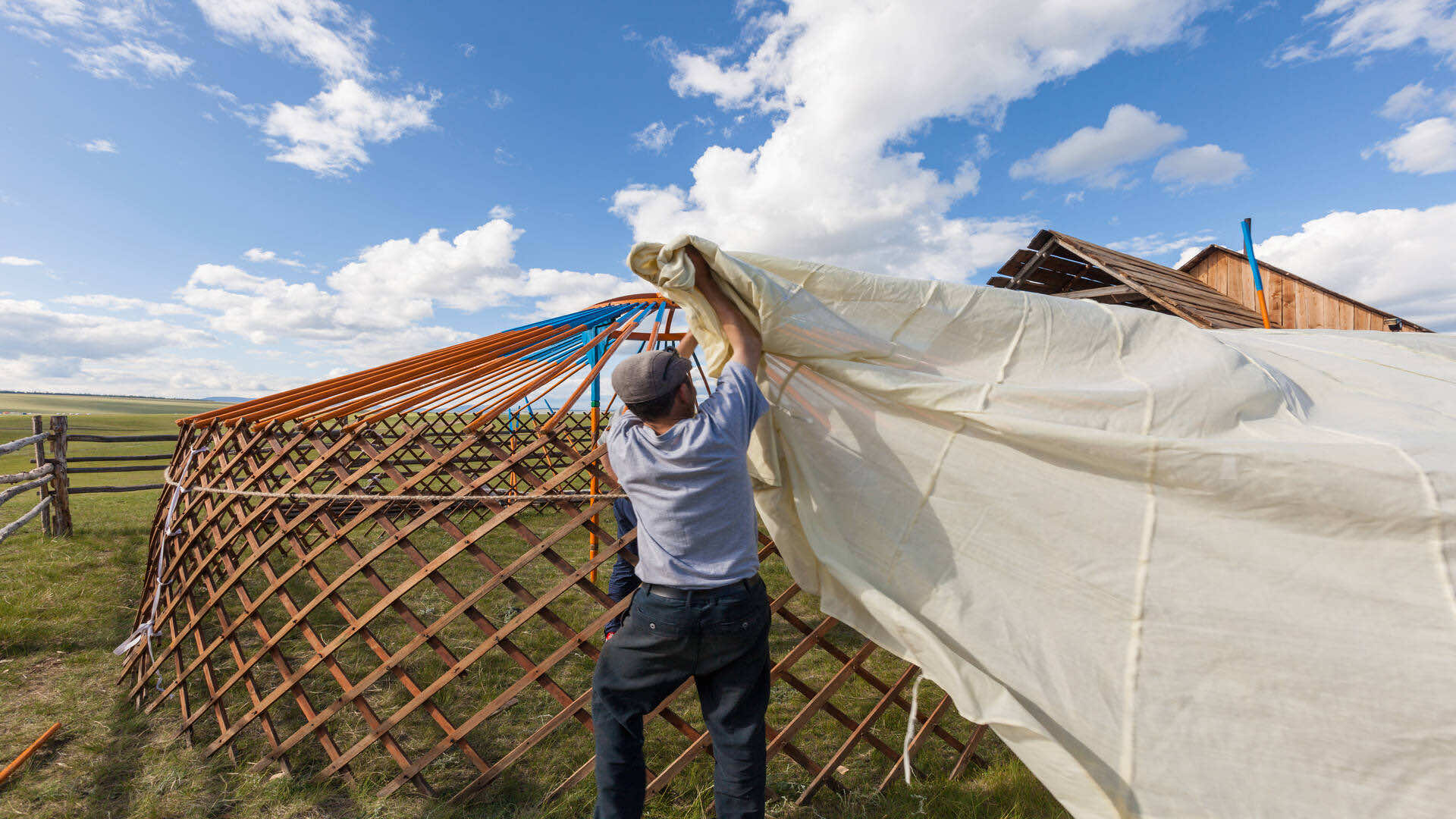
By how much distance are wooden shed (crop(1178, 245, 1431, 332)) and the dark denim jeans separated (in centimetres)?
658

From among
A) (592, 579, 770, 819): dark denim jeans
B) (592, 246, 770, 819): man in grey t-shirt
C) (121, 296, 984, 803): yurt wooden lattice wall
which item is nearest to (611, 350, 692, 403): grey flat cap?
(592, 246, 770, 819): man in grey t-shirt

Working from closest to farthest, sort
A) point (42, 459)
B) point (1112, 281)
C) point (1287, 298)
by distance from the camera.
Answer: point (42, 459) → point (1112, 281) → point (1287, 298)

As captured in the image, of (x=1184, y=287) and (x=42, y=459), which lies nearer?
(x=42, y=459)

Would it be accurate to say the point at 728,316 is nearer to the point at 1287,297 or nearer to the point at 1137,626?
the point at 1137,626

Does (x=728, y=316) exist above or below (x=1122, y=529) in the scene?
above

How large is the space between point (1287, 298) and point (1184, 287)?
1395 millimetres

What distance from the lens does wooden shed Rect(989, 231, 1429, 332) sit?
5250 mm

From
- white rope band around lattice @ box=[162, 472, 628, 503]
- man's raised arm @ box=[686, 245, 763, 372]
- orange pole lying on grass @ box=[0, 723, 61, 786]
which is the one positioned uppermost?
man's raised arm @ box=[686, 245, 763, 372]

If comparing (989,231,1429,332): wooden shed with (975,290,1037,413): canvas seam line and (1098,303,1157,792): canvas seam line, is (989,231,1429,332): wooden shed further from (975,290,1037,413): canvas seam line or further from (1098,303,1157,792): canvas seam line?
(1098,303,1157,792): canvas seam line

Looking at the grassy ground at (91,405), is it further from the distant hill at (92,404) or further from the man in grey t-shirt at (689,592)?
A: the man in grey t-shirt at (689,592)

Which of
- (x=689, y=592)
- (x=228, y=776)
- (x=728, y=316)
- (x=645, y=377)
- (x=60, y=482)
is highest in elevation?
(x=728, y=316)

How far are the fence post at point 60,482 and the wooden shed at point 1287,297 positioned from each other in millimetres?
10092

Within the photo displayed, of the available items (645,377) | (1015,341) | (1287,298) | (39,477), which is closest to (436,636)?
(645,377)

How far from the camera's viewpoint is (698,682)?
1.30 metres
